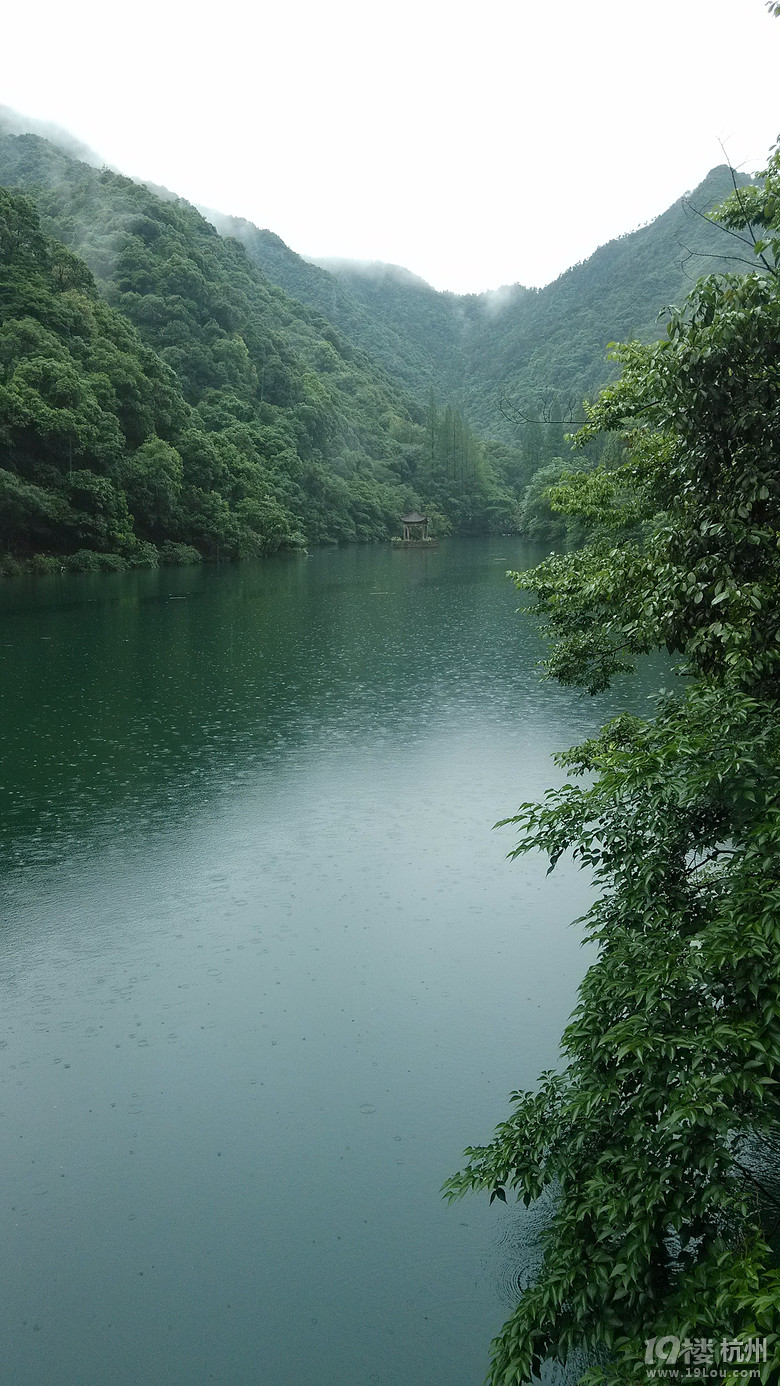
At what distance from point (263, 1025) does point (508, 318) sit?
184 meters

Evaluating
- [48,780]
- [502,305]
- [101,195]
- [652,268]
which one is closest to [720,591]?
[48,780]

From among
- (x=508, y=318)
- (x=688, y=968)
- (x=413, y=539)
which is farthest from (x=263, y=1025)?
(x=508, y=318)

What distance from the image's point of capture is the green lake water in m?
5.64

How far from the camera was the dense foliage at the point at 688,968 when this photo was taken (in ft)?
11.1

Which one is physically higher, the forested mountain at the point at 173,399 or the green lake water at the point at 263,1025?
the forested mountain at the point at 173,399

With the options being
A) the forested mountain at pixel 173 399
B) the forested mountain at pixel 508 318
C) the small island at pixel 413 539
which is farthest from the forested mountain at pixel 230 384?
the small island at pixel 413 539

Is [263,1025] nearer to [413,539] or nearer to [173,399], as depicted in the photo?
[173,399]

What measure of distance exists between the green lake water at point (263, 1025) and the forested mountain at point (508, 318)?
8183 cm

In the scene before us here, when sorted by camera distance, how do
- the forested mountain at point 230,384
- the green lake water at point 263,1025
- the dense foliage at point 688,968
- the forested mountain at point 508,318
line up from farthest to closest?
the forested mountain at point 508,318 < the forested mountain at point 230,384 < the green lake water at point 263,1025 < the dense foliage at point 688,968

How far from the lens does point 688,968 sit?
3705mm

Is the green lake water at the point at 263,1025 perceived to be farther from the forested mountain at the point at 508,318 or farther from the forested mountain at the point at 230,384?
the forested mountain at the point at 508,318

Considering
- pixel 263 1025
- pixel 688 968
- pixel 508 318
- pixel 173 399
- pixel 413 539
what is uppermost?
pixel 508 318

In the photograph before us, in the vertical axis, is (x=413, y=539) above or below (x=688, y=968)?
above

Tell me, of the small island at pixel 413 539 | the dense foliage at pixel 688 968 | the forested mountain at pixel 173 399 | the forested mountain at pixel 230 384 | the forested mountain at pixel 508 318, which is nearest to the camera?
the dense foliage at pixel 688 968
